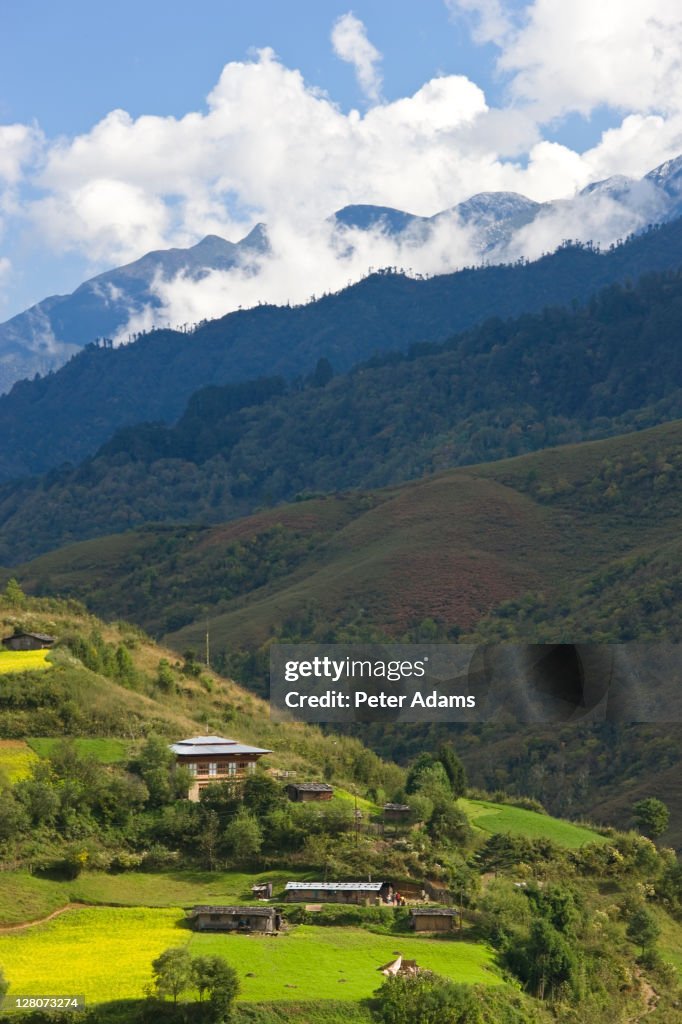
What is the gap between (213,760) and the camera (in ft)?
178

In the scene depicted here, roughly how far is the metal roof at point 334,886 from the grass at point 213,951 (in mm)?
2271

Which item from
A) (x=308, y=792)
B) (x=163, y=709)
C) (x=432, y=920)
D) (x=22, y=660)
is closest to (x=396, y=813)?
(x=308, y=792)

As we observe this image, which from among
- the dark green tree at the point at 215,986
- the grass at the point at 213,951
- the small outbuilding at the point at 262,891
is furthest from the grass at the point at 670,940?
the dark green tree at the point at 215,986

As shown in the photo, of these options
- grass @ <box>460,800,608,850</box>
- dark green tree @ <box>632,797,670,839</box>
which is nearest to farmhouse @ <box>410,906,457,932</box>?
grass @ <box>460,800,608,850</box>

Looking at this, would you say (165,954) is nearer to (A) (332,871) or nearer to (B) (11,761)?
(A) (332,871)

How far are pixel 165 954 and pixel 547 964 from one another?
11.7 m

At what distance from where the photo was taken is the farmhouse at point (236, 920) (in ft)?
141

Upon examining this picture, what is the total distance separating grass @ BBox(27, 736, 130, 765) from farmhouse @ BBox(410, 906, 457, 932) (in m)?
14.2

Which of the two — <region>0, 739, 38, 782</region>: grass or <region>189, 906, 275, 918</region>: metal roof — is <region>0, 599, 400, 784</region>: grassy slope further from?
<region>189, 906, 275, 918</region>: metal roof

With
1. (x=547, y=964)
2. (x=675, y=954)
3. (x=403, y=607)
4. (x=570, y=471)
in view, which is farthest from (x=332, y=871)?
(x=570, y=471)

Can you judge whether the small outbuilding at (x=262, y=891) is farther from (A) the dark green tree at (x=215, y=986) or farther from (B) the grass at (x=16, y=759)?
(B) the grass at (x=16, y=759)

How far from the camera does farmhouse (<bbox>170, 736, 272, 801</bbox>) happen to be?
5369 cm

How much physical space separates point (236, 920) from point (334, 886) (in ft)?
13.7

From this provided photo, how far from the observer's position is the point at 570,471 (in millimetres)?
170750
